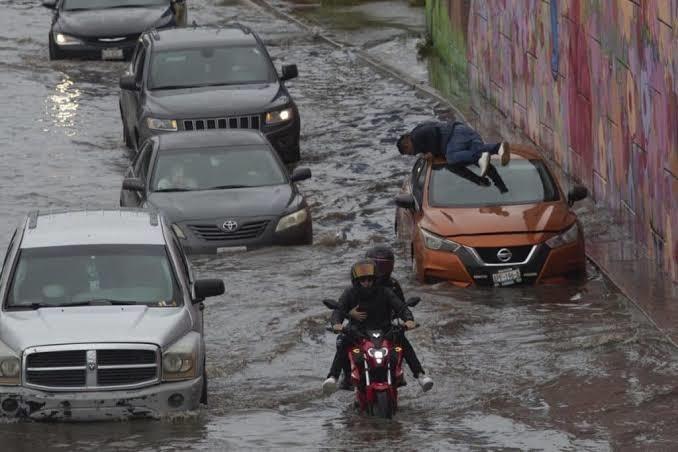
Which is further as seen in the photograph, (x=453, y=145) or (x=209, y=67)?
(x=209, y=67)

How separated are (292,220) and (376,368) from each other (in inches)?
304

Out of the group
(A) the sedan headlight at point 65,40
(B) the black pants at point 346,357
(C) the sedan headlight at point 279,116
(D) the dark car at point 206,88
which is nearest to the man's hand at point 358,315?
(B) the black pants at point 346,357

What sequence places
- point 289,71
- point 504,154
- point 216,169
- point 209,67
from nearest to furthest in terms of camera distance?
point 504,154
point 216,169
point 289,71
point 209,67

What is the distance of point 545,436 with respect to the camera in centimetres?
1452

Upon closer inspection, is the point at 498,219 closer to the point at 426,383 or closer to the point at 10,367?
the point at 426,383

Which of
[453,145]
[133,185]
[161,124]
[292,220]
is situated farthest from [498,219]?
[161,124]

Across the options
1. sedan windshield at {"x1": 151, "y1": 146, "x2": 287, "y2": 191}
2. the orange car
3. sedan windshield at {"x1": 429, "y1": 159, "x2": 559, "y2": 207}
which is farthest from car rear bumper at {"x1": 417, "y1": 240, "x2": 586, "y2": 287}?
sedan windshield at {"x1": 151, "y1": 146, "x2": 287, "y2": 191}

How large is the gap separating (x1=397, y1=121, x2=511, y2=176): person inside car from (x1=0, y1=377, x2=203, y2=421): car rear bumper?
784 centimetres

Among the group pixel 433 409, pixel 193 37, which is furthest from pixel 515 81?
pixel 433 409

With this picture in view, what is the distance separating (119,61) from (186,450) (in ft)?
82.8

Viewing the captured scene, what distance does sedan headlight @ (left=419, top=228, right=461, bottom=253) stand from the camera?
806 inches

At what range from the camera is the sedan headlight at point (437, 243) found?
67.2 ft

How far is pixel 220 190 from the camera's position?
2308 centimetres

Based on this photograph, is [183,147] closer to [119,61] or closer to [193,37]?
[193,37]
